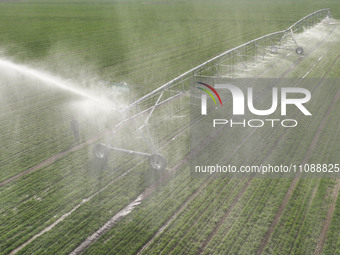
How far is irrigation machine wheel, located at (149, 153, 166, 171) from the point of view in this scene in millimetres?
12727

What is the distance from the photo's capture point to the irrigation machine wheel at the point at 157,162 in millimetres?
12727

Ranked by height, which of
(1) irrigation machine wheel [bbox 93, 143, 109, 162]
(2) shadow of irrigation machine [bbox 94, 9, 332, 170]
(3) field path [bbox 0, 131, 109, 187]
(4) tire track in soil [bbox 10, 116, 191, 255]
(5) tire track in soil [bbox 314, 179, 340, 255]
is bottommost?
(5) tire track in soil [bbox 314, 179, 340, 255]

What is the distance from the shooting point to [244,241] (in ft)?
31.9

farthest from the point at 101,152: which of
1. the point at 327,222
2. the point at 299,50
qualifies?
the point at 299,50

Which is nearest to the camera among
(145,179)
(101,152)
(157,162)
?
(145,179)

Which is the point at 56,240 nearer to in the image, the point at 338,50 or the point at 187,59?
the point at 187,59

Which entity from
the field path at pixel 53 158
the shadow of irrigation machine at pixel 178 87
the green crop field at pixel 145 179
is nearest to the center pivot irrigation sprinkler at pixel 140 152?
the shadow of irrigation machine at pixel 178 87

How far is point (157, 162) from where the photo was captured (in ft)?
42.3

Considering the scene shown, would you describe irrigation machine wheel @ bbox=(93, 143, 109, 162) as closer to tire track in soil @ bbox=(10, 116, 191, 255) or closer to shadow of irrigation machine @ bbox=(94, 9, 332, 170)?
shadow of irrigation machine @ bbox=(94, 9, 332, 170)

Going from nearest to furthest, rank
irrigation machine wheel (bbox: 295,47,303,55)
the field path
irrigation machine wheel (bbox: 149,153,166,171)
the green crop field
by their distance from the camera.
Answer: the green crop field → irrigation machine wheel (bbox: 149,153,166,171) → the field path → irrigation machine wheel (bbox: 295,47,303,55)

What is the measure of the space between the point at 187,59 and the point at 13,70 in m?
14.0

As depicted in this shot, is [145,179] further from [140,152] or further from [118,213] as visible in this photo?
[118,213]

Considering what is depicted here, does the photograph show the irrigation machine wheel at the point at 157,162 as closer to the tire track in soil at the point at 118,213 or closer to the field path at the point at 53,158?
the tire track in soil at the point at 118,213

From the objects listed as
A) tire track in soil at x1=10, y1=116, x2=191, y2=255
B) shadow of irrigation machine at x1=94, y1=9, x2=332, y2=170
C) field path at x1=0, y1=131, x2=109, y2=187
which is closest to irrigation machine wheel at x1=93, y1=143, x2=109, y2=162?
shadow of irrigation machine at x1=94, y1=9, x2=332, y2=170
